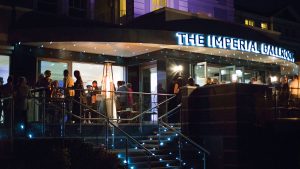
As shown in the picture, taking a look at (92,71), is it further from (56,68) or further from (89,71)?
(56,68)

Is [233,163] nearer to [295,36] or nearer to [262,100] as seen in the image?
[262,100]

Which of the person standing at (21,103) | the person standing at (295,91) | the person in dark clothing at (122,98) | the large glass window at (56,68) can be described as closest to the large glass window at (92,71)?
the large glass window at (56,68)

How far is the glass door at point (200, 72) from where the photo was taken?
21.5 meters

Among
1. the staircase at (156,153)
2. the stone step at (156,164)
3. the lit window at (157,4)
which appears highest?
the lit window at (157,4)

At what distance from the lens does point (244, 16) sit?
43.8 m

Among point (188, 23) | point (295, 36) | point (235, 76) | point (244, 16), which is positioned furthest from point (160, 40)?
point (295, 36)

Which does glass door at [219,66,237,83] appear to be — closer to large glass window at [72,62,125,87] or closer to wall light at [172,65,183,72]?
wall light at [172,65,183,72]

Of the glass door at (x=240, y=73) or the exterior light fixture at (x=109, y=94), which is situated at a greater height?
the glass door at (x=240, y=73)

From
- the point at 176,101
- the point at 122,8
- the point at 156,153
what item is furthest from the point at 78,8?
the point at 156,153

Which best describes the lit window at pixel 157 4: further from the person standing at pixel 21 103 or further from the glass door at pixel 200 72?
the person standing at pixel 21 103

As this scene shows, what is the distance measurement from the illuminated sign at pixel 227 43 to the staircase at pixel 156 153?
15.3ft

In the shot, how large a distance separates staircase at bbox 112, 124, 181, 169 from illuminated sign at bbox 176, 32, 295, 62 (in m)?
4.66

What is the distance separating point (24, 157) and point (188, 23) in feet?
34.9

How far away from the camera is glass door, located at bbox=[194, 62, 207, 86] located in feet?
70.7
